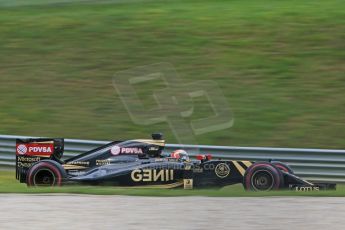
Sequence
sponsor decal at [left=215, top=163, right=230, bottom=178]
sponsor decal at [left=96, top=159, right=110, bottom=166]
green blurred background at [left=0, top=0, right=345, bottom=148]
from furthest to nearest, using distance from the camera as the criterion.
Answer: green blurred background at [left=0, top=0, right=345, bottom=148] → sponsor decal at [left=96, top=159, right=110, bottom=166] → sponsor decal at [left=215, top=163, right=230, bottom=178]

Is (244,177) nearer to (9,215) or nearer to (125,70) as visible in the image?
(9,215)

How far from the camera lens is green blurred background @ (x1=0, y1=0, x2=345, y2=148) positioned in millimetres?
14922

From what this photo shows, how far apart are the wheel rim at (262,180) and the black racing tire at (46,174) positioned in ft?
8.96

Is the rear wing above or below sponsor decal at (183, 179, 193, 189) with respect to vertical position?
above

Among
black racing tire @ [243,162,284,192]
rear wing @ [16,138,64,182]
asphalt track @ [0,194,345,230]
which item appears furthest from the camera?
rear wing @ [16,138,64,182]

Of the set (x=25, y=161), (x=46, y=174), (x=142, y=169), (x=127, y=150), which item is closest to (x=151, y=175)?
(x=142, y=169)

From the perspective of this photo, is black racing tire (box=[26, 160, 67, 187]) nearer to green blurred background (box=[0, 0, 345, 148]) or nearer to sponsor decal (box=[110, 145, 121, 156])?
sponsor decal (box=[110, 145, 121, 156])

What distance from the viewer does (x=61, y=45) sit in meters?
18.6

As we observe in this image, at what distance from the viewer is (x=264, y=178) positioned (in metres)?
10.3

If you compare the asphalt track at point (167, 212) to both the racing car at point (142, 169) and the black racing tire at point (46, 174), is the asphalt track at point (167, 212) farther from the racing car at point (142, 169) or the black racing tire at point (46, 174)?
the black racing tire at point (46, 174)

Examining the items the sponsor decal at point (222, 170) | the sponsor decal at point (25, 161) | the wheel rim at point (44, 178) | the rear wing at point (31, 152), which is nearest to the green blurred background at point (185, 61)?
the rear wing at point (31, 152)

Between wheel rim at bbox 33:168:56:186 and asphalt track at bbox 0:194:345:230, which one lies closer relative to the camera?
asphalt track at bbox 0:194:345:230

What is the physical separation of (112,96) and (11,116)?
2186 mm

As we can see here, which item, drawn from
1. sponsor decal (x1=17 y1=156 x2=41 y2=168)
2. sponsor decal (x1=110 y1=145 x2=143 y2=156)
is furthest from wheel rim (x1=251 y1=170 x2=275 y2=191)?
sponsor decal (x1=17 y1=156 x2=41 y2=168)
